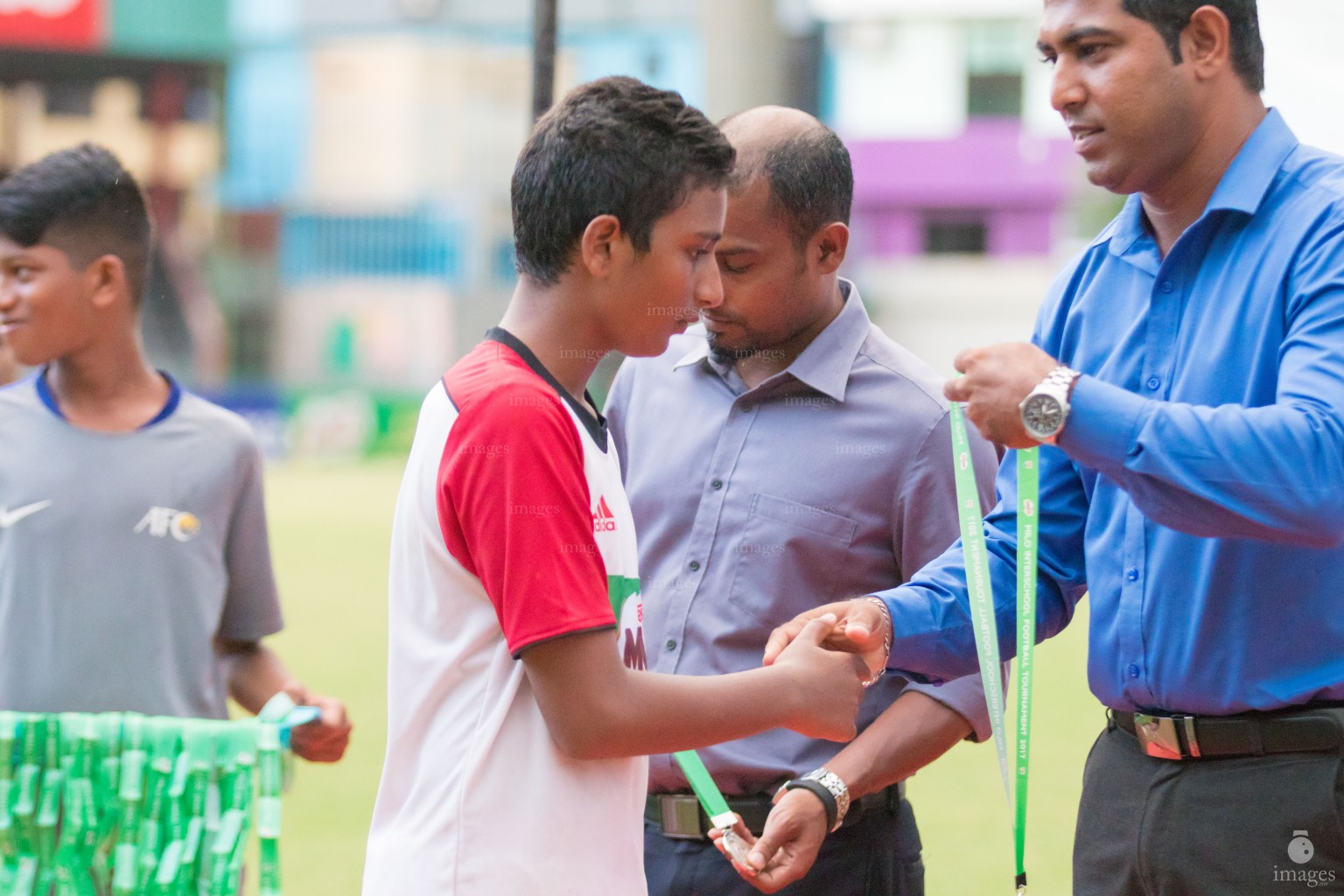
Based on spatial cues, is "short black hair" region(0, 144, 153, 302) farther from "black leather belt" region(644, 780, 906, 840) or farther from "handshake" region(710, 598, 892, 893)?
"handshake" region(710, 598, 892, 893)

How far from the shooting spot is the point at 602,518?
205 cm

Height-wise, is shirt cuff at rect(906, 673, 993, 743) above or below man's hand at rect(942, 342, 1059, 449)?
below

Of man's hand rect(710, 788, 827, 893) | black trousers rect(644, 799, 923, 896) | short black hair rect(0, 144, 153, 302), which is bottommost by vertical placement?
black trousers rect(644, 799, 923, 896)

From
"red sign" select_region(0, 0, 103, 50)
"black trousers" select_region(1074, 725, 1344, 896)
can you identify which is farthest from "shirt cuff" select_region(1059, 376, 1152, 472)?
"red sign" select_region(0, 0, 103, 50)

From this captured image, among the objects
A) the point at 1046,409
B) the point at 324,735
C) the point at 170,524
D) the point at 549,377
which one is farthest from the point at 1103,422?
the point at 170,524

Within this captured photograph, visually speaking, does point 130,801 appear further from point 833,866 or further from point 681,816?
point 833,866

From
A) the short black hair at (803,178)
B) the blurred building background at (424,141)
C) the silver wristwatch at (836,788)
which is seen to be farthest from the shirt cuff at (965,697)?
the blurred building background at (424,141)

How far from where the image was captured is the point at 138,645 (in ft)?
9.52

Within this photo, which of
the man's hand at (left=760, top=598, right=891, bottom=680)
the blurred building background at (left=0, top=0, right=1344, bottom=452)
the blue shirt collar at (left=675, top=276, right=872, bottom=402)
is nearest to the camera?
the man's hand at (left=760, top=598, right=891, bottom=680)

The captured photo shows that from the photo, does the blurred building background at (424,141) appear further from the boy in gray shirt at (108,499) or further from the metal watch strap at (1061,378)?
the metal watch strap at (1061,378)

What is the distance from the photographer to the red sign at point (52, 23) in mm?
32250

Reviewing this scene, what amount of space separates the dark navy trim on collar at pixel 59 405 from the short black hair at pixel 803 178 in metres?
1.21

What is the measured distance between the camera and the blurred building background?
31281mm

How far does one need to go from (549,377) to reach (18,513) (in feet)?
4.40
